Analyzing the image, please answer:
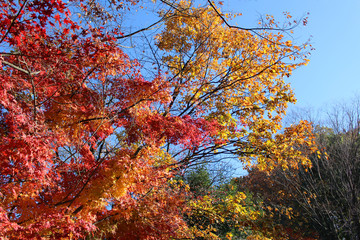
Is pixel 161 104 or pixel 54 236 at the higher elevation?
pixel 161 104

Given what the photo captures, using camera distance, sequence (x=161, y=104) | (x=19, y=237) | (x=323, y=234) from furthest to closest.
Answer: (x=323, y=234) < (x=161, y=104) < (x=19, y=237)

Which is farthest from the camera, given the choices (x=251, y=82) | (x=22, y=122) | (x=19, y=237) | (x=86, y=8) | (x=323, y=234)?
(x=323, y=234)

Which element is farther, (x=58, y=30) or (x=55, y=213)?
(x=58, y=30)

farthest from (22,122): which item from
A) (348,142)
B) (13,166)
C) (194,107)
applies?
(348,142)

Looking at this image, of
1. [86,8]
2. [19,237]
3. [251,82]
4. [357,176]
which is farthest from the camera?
[357,176]

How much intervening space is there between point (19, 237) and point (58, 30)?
3.53 meters

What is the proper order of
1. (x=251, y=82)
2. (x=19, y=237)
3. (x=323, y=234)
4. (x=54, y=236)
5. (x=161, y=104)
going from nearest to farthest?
(x=19, y=237)
(x=54, y=236)
(x=161, y=104)
(x=251, y=82)
(x=323, y=234)

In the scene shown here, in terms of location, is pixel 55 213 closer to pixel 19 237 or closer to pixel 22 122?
pixel 19 237

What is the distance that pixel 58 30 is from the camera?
4598 mm

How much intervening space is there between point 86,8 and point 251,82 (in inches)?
206

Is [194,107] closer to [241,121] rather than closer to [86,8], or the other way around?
[241,121]

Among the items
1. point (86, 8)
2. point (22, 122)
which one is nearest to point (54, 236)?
point (22, 122)

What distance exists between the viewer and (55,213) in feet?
13.9

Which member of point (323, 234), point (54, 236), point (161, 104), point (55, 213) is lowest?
point (323, 234)
